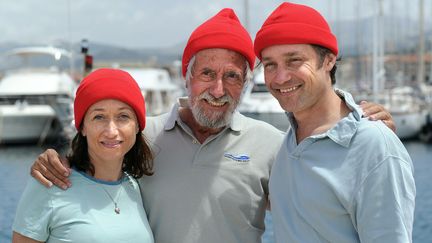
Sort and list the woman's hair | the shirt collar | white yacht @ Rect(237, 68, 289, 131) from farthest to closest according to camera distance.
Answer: white yacht @ Rect(237, 68, 289, 131) < the woman's hair < the shirt collar

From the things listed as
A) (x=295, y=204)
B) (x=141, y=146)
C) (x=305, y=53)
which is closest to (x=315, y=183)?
(x=295, y=204)

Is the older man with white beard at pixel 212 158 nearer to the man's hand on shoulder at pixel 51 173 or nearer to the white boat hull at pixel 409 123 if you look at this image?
the man's hand on shoulder at pixel 51 173

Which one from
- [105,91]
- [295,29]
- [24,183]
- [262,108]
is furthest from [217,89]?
[262,108]

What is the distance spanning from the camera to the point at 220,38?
3.89 m

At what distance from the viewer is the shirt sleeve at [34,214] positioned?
10.4 ft

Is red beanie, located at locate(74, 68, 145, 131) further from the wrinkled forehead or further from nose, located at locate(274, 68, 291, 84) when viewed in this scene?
nose, located at locate(274, 68, 291, 84)

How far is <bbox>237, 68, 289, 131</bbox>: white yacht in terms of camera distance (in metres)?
26.0

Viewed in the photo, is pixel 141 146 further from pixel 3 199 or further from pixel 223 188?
pixel 3 199

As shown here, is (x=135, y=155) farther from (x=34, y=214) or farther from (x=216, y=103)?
(x=34, y=214)

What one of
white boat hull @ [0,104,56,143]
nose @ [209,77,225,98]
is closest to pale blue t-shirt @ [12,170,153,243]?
nose @ [209,77,225,98]

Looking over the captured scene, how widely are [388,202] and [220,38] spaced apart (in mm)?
1608

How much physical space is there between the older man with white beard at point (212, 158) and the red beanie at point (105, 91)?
1.61 feet

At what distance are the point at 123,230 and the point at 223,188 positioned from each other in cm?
76

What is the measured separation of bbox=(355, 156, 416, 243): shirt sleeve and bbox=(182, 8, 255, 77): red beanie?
143 cm
